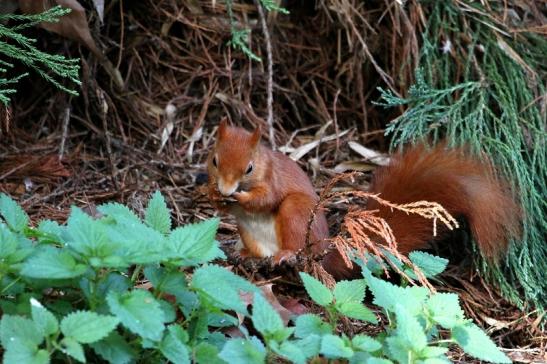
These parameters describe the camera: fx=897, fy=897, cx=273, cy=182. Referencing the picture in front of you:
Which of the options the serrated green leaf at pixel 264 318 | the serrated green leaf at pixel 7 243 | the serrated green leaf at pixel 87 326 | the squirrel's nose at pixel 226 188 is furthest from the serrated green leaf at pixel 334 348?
the squirrel's nose at pixel 226 188

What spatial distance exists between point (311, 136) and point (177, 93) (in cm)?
68

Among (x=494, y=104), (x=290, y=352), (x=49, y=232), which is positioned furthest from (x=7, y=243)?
(x=494, y=104)

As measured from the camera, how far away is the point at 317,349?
7.19 feet

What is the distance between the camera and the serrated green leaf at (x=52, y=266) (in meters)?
2.00

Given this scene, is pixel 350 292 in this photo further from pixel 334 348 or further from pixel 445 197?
pixel 445 197

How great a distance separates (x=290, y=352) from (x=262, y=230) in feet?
4.36

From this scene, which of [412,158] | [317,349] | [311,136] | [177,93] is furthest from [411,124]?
[317,349]

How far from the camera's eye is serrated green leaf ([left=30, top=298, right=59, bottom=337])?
196cm

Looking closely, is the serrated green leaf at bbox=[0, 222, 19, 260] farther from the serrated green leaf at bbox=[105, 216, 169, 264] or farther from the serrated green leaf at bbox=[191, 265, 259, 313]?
the serrated green leaf at bbox=[191, 265, 259, 313]

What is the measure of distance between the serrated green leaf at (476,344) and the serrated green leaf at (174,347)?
0.68 m

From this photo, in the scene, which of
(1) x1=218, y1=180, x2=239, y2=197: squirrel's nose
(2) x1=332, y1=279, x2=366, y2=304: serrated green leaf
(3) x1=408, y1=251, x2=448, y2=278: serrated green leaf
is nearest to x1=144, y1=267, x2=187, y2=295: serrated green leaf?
(2) x1=332, y1=279, x2=366, y2=304: serrated green leaf

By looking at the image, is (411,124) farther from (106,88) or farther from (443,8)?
(106,88)

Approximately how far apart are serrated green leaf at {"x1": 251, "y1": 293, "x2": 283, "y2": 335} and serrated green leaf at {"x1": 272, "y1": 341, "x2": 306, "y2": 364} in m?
0.05

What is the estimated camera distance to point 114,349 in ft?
6.76
